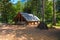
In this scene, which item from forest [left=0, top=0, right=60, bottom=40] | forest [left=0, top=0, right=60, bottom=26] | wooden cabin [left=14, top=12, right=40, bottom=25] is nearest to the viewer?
forest [left=0, top=0, right=60, bottom=40]

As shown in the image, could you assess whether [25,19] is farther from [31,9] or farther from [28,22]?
[31,9]

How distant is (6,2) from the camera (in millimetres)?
40062

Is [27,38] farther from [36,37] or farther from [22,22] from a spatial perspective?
[22,22]

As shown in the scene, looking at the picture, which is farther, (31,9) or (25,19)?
(31,9)

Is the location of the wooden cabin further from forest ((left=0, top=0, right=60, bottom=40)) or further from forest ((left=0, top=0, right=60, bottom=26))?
forest ((left=0, top=0, right=60, bottom=26))

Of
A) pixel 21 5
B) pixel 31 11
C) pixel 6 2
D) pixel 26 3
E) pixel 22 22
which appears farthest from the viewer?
pixel 21 5

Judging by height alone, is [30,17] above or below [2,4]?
below

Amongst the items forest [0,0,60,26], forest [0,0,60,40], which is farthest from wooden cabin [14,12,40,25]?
forest [0,0,60,26]

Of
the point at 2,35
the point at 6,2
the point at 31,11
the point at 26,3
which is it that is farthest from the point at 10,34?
the point at 26,3

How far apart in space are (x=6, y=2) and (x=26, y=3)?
10780 millimetres

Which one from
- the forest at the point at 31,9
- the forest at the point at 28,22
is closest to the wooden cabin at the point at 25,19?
the forest at the point at 28,22

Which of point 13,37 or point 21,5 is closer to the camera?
point 13,37

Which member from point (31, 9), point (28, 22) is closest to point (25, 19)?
point (28, 22)

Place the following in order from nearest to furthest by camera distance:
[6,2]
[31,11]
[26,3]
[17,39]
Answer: [17,39] → [6,2] → [31,11] → [26,3]
